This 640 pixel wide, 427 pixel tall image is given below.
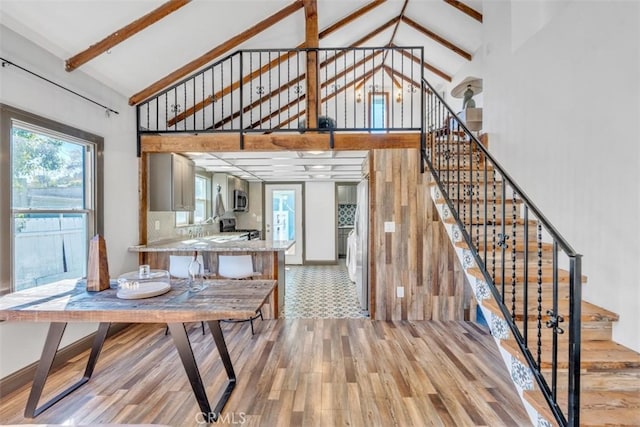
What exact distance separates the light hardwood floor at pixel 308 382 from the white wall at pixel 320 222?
13.9 ft

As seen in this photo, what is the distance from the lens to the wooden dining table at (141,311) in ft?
6.03

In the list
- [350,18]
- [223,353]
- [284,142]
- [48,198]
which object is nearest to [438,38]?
[350,18]

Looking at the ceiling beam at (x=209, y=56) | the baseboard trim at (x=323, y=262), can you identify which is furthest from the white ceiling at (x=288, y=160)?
the baseboard trim at (x=323, y=262)

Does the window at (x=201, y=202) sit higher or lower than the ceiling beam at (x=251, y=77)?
lower

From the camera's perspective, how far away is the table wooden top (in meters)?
1.83

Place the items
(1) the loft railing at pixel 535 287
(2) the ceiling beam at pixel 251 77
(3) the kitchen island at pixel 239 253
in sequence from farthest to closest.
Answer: (2) the ceiling beam at pixel 251 77 → (3) the kitchen island at pixel 239 253 → (1) the loft railing at pixel 535 287

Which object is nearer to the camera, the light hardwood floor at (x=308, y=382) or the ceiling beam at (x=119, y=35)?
the light hardwood floor at (x=308, y=382)

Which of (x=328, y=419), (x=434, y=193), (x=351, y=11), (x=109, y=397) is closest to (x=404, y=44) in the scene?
(x=351, y=11)

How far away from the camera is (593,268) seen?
7.89 feet

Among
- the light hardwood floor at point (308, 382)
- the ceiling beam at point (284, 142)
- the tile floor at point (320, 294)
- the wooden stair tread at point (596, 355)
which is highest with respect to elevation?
the ceiling beam at point (284, 142)

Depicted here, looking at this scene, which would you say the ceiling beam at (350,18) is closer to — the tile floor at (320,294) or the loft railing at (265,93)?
the loft railing at (265,93)

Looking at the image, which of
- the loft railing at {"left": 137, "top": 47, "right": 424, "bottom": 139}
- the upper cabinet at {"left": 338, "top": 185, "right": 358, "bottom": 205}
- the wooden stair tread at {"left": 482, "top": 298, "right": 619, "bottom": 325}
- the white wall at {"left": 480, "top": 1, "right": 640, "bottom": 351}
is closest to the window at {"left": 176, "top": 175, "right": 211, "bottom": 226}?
the loft railing at {"left": 137, "top": 47, "right": 424, "bottom": 139}

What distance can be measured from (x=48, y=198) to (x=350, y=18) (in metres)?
4.53

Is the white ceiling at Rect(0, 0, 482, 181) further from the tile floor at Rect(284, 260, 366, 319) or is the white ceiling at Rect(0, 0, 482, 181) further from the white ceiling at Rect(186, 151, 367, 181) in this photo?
the tile floor at Rect(284, 260, 366, 319)
